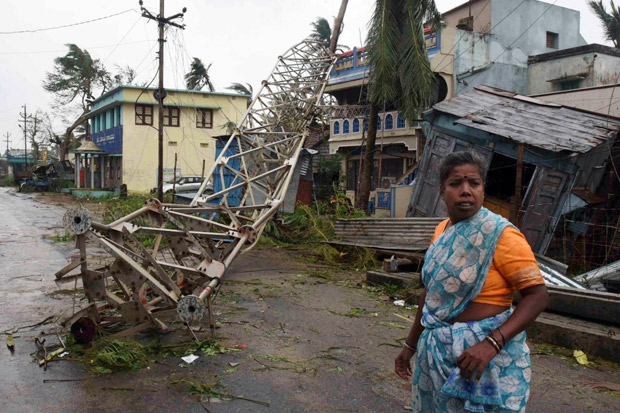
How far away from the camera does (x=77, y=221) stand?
466 centimetres

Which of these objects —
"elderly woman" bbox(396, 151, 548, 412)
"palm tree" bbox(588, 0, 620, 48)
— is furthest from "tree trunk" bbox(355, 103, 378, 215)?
"palm tree" bbox(588, 0, 620, 48)

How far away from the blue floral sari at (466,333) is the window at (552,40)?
2196cm

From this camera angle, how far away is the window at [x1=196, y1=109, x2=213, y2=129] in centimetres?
3244

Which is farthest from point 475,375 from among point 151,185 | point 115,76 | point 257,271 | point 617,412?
point 115,76

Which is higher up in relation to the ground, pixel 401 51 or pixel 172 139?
pixel 401 51

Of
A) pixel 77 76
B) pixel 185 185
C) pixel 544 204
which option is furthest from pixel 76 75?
pixel 544 204

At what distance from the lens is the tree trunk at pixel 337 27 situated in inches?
628

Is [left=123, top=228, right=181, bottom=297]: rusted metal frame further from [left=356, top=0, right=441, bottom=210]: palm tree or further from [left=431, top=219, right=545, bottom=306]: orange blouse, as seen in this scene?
[left=356, top=0, right=441, bottom=210]: palm tree

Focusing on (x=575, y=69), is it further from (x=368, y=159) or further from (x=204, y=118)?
(x=204, y=118)

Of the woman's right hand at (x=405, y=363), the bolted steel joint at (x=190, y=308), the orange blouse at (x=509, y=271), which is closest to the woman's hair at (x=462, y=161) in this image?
the orange blouse at (x=509, y=271)

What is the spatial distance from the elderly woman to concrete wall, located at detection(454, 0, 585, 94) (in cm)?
1633

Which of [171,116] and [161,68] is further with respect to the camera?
[171,116]

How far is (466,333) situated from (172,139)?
3194 centimetres

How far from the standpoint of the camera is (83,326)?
16.1ft
